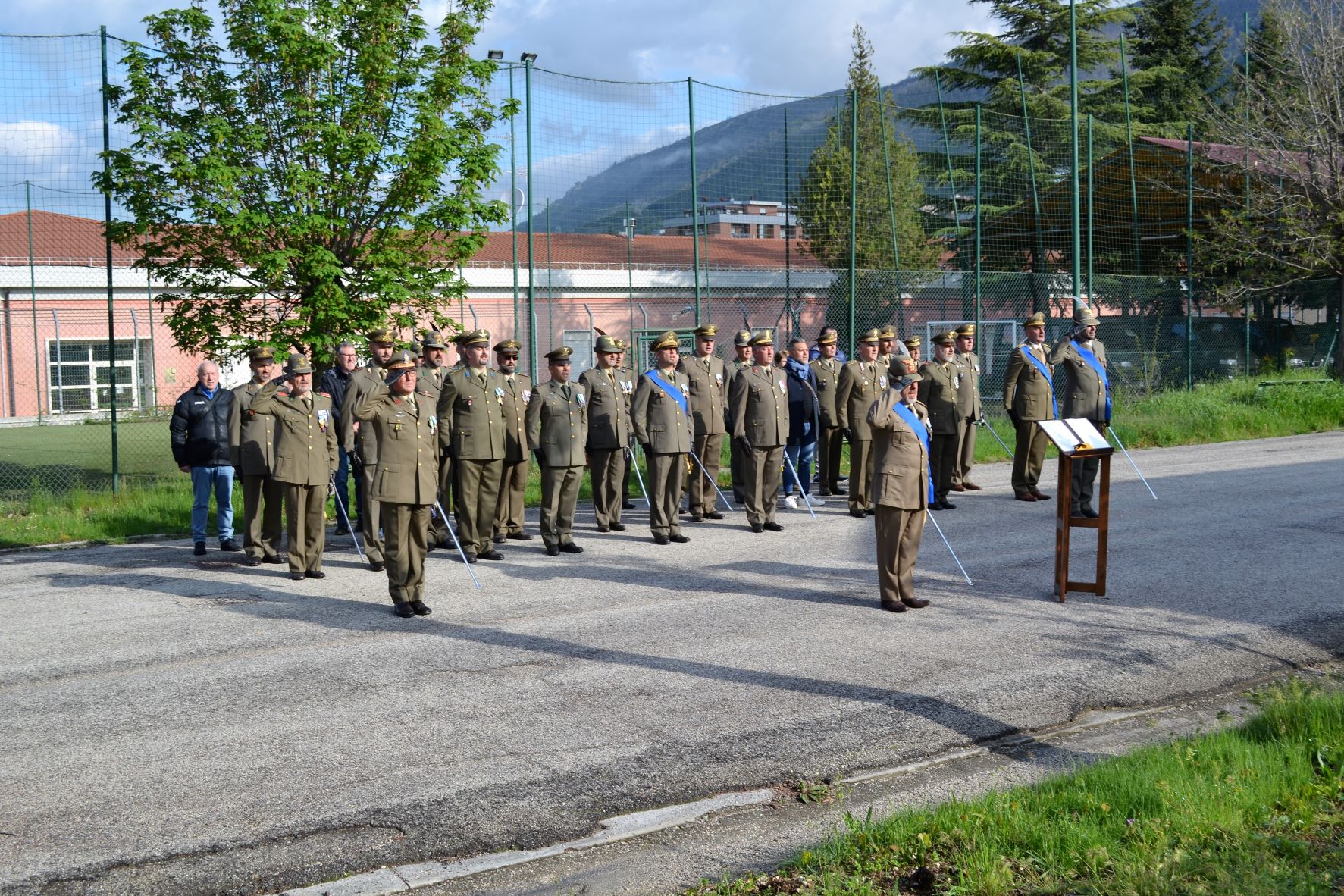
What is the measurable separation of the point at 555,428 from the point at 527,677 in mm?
4919

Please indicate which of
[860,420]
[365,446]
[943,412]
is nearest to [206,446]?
[365,446]

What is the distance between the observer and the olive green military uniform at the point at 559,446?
11.6 m

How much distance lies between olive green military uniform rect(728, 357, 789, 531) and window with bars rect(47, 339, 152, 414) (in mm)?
14007

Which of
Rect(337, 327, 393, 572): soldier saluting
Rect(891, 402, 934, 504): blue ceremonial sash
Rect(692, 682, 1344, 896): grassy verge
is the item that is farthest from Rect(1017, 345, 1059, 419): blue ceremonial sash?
Rect(692, 682, 1344, 896): grassy verge

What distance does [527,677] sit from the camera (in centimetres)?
721

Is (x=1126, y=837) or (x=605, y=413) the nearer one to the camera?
(x=1126, y=837)

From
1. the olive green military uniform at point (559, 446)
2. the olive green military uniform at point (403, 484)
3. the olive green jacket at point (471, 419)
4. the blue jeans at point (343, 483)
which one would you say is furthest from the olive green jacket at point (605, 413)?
the olive green military uniform at point (403, 484)

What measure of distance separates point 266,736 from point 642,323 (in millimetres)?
26268

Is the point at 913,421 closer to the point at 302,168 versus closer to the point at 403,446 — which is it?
the point at 403,446

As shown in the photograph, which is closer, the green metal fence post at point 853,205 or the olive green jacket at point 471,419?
the olive green jacket at point 471,419

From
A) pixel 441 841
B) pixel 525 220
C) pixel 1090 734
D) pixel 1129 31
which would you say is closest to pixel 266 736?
pixel 441 841

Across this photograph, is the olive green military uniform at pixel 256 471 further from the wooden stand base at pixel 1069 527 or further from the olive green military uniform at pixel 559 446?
the wooden stand base at pixel 1069 527

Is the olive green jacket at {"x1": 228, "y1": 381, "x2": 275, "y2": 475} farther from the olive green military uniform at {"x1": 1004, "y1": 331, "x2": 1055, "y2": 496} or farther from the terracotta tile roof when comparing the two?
the olive green military uniform at {"x1": 1004, "y1": 331, "x2": 1055, "y2": 496}

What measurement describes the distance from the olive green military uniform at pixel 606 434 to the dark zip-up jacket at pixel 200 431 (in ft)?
11.1
